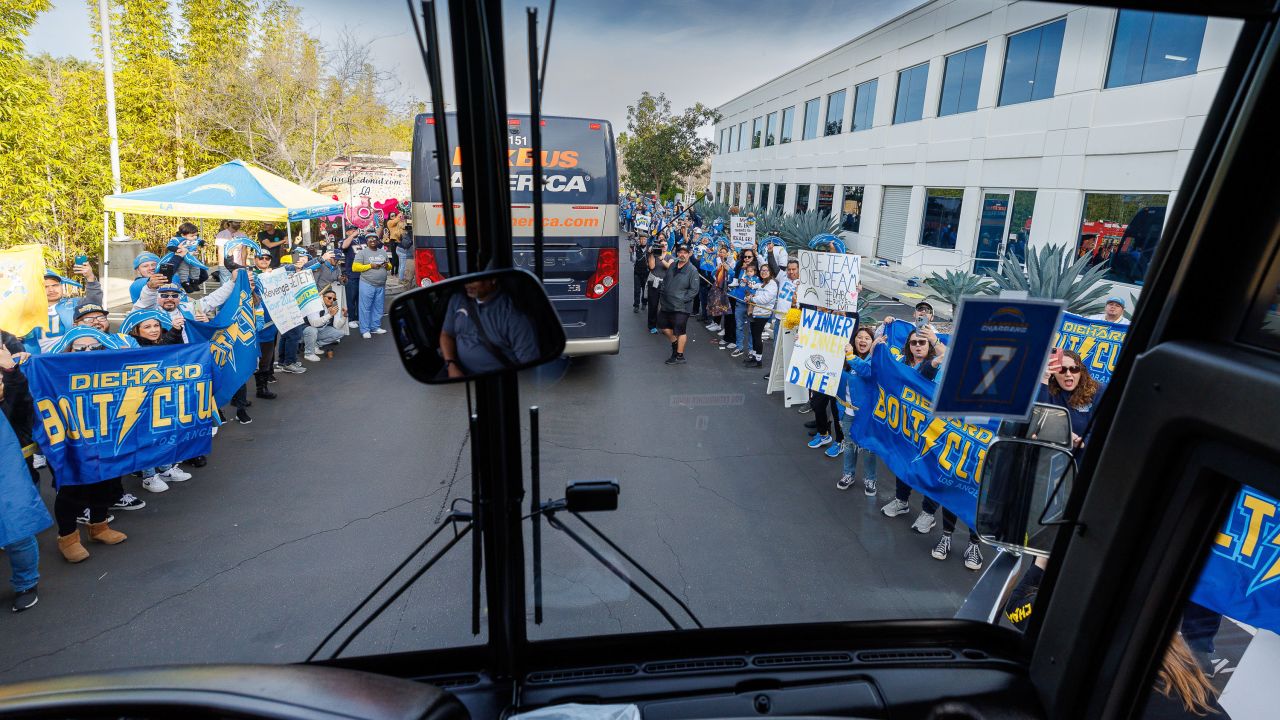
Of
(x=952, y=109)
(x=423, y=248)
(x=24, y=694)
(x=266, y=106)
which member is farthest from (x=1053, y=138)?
(x=24, y=694)

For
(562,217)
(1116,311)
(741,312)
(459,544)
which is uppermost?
(562,217)

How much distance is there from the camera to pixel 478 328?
1.67 m

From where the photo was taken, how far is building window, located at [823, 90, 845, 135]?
267cm

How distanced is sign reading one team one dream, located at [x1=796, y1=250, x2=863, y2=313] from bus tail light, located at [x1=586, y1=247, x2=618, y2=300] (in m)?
3.57

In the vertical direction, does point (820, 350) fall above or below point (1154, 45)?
below

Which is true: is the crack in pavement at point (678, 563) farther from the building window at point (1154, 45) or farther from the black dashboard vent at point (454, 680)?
the building window at point (1154, 45)

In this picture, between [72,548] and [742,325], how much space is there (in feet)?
22.0

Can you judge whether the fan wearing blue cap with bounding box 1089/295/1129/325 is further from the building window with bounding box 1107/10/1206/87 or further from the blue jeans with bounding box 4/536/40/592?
the blue jeans with bounding box 4/536/40/592

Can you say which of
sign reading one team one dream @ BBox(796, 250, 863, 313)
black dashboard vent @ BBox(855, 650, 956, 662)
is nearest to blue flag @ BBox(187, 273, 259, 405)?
sign reading one team one dream @ BBox(796, 250, 863, 313)

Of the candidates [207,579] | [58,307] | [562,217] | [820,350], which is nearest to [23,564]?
[207,579]

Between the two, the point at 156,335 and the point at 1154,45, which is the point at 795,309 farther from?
the point at 156,335

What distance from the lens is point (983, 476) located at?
1994mm

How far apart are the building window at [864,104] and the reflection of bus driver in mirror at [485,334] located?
63.1 inches

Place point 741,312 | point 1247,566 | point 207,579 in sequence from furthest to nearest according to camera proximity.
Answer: point 741,312 → point 207,579 → point 1247,566
